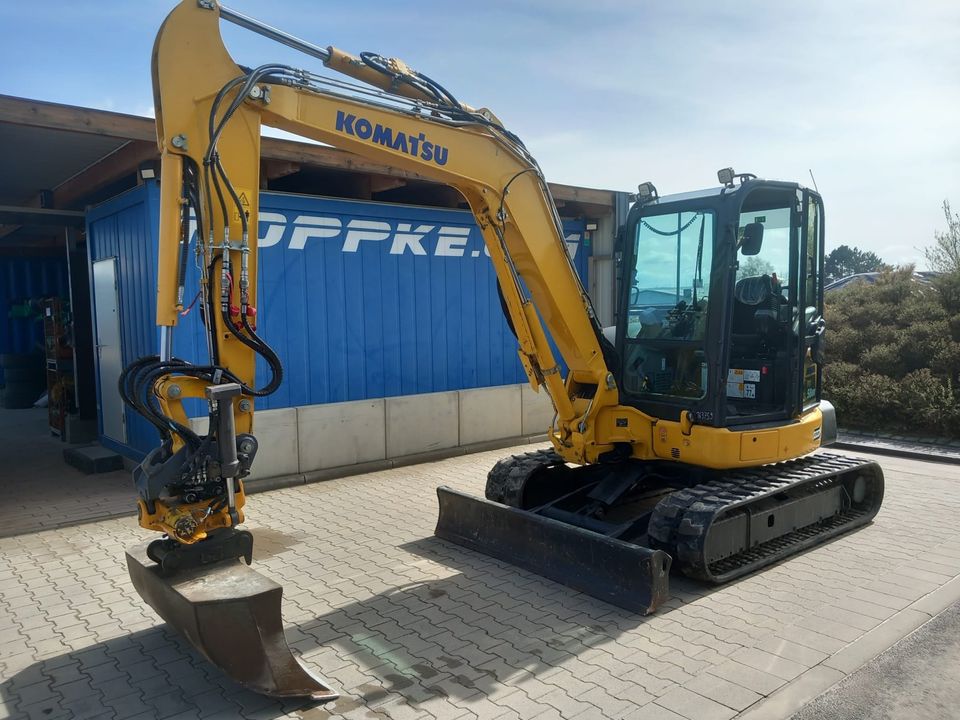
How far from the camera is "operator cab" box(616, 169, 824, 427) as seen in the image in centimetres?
554

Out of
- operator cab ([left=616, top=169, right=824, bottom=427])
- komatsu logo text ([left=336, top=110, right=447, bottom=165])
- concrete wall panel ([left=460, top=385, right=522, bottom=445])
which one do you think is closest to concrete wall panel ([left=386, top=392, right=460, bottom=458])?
concrete wall panel ([left=460, top=385, right=522, bottom=445])

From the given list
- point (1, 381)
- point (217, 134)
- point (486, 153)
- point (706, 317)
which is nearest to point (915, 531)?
point (706, 317)

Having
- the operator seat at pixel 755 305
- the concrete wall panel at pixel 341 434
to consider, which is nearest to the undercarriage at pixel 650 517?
the operator seat at pixel 755 305

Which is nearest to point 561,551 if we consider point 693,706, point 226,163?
point 693,706

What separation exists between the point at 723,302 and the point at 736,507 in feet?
4.99

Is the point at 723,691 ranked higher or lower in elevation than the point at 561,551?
lower

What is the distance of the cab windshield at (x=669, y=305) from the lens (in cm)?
574

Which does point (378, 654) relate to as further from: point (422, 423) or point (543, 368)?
point (422, 423)

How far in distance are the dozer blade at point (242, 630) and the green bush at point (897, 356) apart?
1003cm

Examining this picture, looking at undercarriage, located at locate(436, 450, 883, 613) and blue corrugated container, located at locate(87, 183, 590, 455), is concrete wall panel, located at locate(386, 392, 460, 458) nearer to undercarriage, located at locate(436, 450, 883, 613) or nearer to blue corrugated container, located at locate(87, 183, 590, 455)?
blue corrugated container, located at locate(87, 183, 590, 455)

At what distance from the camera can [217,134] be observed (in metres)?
3.97

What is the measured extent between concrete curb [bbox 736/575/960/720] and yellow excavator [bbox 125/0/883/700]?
1020 mm

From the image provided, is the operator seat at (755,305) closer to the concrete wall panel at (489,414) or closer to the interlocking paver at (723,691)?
the interlocking paver at (723,691)

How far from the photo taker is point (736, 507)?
17.8 ft
